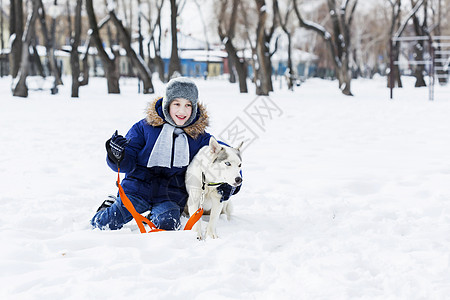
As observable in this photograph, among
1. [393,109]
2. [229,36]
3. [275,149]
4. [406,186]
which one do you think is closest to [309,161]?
[275,149]

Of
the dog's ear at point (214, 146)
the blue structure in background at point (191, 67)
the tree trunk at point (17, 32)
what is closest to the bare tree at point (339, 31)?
the tree trunk at point (17, 32)

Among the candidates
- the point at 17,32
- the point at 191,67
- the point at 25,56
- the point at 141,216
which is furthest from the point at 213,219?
the point at 191,67

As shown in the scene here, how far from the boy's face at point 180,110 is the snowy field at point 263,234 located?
0.85 metres

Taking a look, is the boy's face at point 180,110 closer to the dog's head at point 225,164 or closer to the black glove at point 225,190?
the dog's head at point 225,164

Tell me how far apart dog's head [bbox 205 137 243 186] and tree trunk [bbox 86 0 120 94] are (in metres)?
16.6

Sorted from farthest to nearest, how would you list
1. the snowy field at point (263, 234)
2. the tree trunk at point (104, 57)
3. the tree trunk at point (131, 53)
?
the tree trunk at point (131, 53), the tree trunk at point (104, 57), the snowy field at point (263, 234)

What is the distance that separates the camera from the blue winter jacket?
3.87 metres

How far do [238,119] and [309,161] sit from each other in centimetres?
533

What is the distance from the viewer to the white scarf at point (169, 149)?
3816 millimetres

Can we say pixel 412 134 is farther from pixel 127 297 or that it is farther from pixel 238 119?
pixel 127 297

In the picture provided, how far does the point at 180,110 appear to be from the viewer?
378cm

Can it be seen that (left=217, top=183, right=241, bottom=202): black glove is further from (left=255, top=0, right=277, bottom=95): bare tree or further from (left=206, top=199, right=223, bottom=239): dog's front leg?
(left=255, top=0, right=277, bottom=95): bare tree

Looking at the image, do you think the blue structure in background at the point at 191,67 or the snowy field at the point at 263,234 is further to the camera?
the blue structure in background at the point at 191,67

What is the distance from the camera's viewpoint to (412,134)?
954 cm
